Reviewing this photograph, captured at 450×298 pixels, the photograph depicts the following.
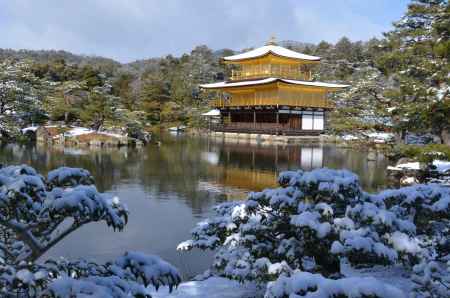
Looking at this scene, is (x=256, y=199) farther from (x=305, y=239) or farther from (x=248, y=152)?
(x=248, y=152)

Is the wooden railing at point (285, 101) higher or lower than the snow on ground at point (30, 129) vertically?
higher

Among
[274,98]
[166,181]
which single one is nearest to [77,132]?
[166,181]

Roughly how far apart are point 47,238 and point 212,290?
249 centimetres

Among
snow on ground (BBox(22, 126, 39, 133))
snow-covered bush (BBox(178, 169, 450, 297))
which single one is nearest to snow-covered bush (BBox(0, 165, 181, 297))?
snow-covered bush (BBox(178, 169, 450, 297))

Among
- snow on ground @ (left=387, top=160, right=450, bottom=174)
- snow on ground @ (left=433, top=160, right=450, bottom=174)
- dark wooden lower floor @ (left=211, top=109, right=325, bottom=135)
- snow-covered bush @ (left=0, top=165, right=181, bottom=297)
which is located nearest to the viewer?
snow-covered bush @ (left=0, top=165, right=181, bottom=297)

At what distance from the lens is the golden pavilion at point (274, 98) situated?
33938mm

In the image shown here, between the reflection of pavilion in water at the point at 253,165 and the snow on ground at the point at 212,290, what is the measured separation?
24.2 feet

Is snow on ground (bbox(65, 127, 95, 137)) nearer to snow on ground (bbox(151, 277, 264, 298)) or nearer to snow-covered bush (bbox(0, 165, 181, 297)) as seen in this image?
snow on ground (bbox(151, 277, 264, 298))

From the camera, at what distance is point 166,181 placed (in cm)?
1311

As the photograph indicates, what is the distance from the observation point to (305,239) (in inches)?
155

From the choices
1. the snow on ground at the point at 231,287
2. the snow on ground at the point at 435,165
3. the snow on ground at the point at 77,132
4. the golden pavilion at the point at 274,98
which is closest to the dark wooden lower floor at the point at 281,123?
the golden pavilion at the point at 274,98

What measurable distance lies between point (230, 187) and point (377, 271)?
747 centimetres

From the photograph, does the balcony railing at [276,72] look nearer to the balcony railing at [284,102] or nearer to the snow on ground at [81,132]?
the balcony railing at [284,102]

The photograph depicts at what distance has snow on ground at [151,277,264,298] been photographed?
477cm
